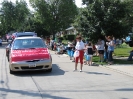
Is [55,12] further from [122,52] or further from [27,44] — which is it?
[27,44]

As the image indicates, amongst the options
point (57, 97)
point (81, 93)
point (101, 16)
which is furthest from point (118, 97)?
point (101, 16)

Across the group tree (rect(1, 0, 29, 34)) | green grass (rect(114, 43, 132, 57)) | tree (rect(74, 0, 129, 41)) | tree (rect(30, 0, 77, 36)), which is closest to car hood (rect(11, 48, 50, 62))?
tree (rect(74, 0, 129, 41))

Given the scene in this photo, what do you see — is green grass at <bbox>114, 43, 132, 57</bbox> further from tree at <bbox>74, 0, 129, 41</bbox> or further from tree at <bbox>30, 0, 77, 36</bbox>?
tree at <bbox>30, 0, 77, 36</bbox>

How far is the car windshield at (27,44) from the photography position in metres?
12.5

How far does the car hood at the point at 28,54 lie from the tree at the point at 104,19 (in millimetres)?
5009

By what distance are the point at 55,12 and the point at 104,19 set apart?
94.2 ft

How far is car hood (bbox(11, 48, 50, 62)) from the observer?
11.2m

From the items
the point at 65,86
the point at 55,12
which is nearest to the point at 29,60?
the point at 65,86

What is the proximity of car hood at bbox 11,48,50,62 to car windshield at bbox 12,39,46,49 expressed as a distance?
0.49m

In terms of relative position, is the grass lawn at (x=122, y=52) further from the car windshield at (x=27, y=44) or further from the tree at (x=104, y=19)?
the car windshield at (x=27, y=44)

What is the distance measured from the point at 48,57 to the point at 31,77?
1249 millimetres

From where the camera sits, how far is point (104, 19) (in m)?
15.7

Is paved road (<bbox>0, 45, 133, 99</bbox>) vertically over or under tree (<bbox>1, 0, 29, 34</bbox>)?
under

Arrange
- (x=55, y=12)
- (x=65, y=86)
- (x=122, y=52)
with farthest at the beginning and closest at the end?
(x=55, y=12) < (x=122, y=52) < (x=65, y=86)
